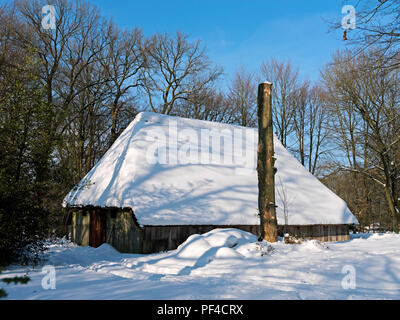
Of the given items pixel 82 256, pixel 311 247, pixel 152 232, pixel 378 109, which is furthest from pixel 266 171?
pixel 378 109

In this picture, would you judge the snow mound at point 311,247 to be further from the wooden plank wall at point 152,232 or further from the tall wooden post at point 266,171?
the wooden plank wall at point 152,232

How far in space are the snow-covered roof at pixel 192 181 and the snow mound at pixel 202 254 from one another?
9.31 feet

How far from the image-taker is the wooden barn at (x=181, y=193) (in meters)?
13.0

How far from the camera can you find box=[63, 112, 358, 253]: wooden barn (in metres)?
13.0

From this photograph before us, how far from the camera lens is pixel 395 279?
6.34 meters

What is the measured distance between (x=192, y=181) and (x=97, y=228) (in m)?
4.94

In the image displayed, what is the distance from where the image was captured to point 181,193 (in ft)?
45.9

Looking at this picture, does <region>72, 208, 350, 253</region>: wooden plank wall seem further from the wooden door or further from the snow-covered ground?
the snow-covered ground

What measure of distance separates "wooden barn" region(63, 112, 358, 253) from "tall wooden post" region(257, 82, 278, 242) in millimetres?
3592

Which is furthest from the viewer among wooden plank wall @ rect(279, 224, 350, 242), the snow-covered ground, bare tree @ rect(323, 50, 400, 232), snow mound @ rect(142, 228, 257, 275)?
bare tree @ rect(323, 50, 400, 232)

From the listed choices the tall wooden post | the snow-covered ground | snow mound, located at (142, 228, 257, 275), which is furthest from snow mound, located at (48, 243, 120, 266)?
the tall wooden post
